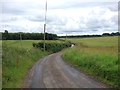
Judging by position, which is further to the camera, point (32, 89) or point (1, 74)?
point (1, 74)

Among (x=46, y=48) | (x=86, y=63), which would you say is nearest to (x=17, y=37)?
(x=46, y=48)

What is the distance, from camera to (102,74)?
22828 millimetres

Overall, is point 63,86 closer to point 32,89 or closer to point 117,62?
point 32,89

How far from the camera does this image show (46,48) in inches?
3103

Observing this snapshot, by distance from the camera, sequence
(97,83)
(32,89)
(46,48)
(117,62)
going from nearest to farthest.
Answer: (32,89), (97,83), (117,62), (46,48)

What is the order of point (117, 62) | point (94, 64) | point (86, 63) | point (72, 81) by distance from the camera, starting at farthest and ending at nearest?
1. point (86, 63)
2. point (94, 64)
3. point (117, 62)
4. point (72, 81)

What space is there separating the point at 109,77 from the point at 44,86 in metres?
4.61

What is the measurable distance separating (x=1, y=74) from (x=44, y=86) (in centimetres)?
491

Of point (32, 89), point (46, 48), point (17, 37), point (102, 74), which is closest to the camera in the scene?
point (32, 89)

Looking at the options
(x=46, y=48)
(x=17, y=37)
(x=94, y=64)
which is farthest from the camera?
Result: (x=17, y=37)

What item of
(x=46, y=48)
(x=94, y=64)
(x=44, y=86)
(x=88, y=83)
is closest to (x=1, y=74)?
(x=44, y=86)

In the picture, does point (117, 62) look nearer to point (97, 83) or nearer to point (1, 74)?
point (97, 83)

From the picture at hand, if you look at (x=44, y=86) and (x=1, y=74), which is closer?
(x=44, y=86)

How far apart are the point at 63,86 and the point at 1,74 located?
5972 millimetres
